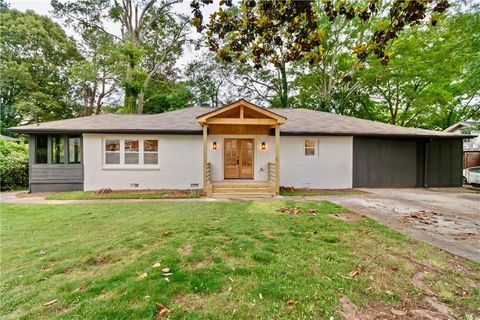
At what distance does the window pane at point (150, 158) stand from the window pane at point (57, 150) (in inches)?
145

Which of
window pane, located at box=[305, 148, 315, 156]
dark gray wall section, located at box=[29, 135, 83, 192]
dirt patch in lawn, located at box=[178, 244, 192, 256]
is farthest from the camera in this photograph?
window pane, located at box=[305, 148, 315, 156]

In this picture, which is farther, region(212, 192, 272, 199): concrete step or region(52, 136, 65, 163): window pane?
region(52, 136, 65, 163): window pane

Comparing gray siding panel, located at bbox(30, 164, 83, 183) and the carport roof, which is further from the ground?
the carport roof

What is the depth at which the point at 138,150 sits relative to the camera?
10602 millimetres

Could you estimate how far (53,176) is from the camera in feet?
33.6

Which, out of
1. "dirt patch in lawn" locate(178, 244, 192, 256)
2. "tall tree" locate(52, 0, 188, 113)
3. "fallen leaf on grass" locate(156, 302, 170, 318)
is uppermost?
"tall tree" locate(52, 0, 188, 113)

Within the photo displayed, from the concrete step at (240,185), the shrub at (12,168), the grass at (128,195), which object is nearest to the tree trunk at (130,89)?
the shrub at (12,168)

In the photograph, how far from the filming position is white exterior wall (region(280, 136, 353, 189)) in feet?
36.7

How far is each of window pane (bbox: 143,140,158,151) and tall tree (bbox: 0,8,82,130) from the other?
15208 mm

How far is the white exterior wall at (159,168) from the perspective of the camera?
1029 centimetres

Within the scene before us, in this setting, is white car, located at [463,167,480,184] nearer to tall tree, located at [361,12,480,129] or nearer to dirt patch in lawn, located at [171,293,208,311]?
tall tree, located at [361,12,480,129]

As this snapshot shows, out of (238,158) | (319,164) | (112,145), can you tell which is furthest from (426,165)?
(112,145)

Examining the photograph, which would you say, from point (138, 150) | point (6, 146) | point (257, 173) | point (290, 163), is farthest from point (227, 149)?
point (6, 146)

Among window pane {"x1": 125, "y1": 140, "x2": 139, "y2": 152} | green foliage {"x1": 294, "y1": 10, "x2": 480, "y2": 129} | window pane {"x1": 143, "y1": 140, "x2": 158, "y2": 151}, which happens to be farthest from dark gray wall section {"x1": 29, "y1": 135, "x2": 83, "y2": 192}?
green foliage {"x1": 294, "y1": 10, "x2": 480, "y2": 129}
